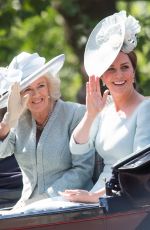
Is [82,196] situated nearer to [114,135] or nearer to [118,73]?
[114,135]

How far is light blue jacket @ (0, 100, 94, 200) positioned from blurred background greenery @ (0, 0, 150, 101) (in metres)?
1.67

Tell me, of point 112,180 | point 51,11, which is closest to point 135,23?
point 112,180

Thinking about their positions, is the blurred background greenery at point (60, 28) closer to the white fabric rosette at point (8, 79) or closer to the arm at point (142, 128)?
the white fabric rosette at point (8, 79)

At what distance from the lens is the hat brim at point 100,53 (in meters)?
5.21

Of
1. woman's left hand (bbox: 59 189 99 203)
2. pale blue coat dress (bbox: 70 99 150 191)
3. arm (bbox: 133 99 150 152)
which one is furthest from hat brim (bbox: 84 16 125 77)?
woman's left hand (bbox: 59 189 99 203)

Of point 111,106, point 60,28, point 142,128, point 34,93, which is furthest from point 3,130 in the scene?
point 60,28

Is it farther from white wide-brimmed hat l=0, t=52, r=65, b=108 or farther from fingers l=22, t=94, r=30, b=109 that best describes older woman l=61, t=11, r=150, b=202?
fingers l=22, t=94, r=30, b=109

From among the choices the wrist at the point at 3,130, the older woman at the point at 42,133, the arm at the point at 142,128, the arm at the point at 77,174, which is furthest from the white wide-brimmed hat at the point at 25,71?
the arm at the point at 142,128

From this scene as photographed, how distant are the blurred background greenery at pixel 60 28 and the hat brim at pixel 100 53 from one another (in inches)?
68.8

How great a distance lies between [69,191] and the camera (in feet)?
16.5

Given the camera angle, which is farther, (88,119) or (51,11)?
(51,11)

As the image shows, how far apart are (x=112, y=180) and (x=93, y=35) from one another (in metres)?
1.08

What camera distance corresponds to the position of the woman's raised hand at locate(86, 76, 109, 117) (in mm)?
5008

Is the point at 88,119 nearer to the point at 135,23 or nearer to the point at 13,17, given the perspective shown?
the point at 135,23
